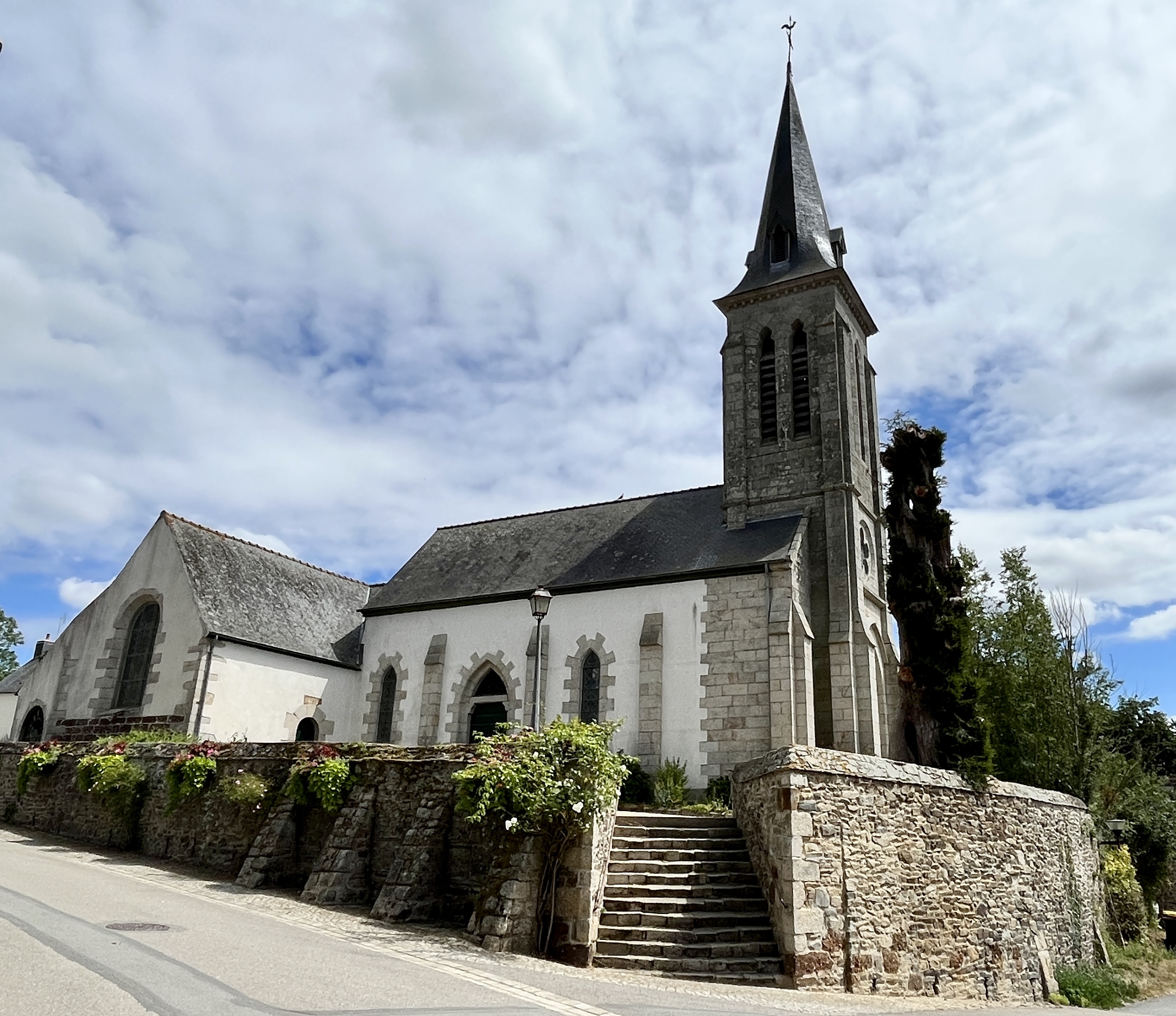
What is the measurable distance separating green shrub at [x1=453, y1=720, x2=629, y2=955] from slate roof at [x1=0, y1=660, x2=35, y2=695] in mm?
25672


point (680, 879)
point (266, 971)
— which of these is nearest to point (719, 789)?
point (680, 879)

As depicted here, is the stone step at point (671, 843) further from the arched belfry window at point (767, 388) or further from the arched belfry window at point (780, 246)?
the arched belfry window at point (780, 246)

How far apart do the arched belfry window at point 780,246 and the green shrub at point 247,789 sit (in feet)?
62.7

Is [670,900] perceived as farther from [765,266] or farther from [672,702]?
[765,266]

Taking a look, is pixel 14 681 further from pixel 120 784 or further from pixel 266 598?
pixel 120 784

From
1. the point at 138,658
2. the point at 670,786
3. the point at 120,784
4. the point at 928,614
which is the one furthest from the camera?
the point at 138,658

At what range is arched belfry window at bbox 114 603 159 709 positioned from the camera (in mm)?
21766

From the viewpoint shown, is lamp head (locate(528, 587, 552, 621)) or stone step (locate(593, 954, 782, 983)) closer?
stone step (locate(593, 954, 782, 983))

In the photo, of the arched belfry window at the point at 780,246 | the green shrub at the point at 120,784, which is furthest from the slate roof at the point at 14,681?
the arched belfry window at the point at 780,246

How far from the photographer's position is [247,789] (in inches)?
584

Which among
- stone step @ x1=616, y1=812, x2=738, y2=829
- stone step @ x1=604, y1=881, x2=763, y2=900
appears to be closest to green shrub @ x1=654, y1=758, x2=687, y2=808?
stone step @ x1=616, y1=812, x2=738, y2=829

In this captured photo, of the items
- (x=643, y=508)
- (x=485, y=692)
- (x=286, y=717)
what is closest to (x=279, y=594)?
(x=286, y=717)

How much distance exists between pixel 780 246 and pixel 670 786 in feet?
52.1

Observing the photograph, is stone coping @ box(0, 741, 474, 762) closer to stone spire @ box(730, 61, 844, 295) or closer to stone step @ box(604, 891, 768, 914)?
stone step @ box(604, 891, 768, 914)
